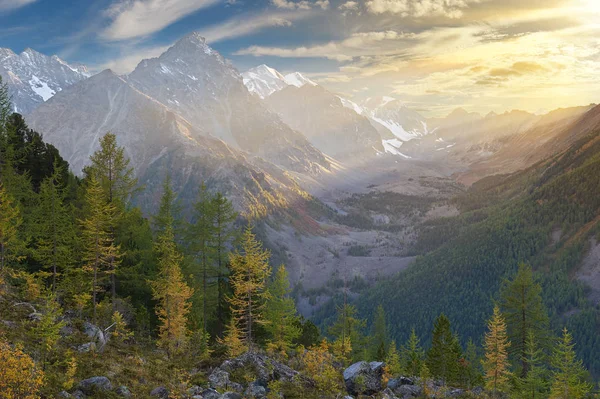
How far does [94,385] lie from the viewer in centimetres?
1819

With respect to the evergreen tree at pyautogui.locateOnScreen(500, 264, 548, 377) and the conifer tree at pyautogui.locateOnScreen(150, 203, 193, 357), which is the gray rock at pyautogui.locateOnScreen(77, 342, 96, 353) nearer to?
the conifer tree at pyautogui.locateOnScreen(150, 203, 193, 357)

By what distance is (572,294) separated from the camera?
143500mm

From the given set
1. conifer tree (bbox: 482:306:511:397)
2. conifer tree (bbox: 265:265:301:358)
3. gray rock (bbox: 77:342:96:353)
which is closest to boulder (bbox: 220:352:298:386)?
gray rock (bbox: 77:342:96:353)

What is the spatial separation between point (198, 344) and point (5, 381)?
1869cm

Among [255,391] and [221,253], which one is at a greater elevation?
[221,253]

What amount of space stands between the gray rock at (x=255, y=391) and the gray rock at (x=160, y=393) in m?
4.26

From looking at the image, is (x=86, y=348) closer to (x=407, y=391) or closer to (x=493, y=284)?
(x=407, y=391)

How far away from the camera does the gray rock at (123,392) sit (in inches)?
728

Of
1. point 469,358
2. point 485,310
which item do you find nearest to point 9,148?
point 469,358

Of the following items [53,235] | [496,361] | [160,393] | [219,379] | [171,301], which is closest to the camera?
[160,393]

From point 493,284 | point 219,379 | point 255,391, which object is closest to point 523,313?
point 255,391

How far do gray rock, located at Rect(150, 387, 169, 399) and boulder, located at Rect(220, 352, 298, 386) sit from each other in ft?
17.5

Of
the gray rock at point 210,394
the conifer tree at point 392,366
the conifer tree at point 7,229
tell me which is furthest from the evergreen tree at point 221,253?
the gray rock at point 210,394

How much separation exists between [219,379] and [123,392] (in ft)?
20.2
